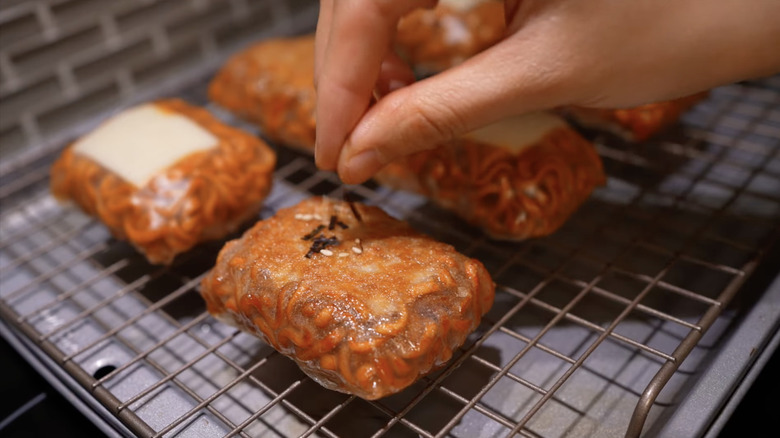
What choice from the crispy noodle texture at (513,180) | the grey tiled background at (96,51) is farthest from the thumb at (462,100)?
the grey tiled background at (96,51)

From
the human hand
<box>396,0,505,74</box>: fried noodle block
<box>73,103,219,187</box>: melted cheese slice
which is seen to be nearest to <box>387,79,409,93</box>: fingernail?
the human hand

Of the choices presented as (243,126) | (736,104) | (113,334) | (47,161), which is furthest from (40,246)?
(736,104)

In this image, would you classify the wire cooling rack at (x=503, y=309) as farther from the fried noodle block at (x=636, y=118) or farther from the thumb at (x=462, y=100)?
the thumb at (x=462, y=100)

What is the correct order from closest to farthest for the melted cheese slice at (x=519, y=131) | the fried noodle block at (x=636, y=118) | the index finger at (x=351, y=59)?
the index finger at (x=351, y=59), the melted cheese slice at (x=519, y=131), the fried noodle block at (x=636, y=118)

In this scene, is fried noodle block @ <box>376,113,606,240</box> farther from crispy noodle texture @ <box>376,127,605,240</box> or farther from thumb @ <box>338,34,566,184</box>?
thumb @ <box>338,34,566,184</box>

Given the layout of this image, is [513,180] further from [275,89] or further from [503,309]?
[275,89]
